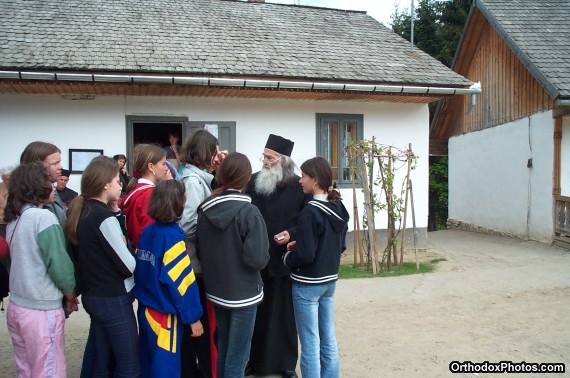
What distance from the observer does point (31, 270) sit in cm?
275

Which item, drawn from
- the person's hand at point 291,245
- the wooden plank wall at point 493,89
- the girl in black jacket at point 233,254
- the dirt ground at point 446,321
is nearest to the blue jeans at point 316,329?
the person's hand at point 291,245

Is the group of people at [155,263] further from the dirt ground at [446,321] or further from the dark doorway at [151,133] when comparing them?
the dark doorway at [151,133]

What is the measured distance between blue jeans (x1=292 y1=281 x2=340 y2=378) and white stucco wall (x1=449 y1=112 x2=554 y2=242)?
29.0 feet

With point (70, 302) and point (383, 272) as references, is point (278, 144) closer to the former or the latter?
point (70, 302)

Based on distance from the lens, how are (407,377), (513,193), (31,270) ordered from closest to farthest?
1. (31,270)
2. (407,377)
3. (513,193)

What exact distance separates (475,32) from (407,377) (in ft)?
42.3

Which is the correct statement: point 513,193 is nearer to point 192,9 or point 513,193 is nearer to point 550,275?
point 550,275

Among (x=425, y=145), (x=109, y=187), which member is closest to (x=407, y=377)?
(x=109, y=187)

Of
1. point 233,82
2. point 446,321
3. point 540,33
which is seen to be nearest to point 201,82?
point 233,82

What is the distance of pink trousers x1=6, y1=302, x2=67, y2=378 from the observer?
2.77 metres

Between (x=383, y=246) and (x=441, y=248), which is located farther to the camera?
(x=441, y=248)

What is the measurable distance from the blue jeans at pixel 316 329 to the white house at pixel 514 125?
8227 millimetres

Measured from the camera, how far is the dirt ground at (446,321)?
4.12 meters

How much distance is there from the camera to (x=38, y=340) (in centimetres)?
277
